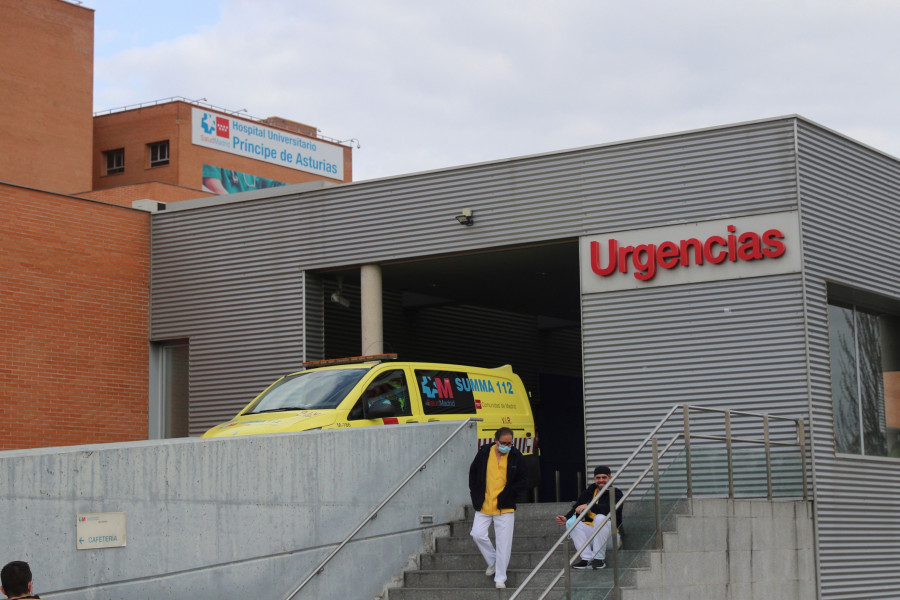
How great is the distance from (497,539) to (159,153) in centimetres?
4816

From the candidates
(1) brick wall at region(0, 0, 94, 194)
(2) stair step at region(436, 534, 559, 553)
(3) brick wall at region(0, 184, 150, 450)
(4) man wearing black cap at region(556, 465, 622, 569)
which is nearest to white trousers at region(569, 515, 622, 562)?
(4) man wearing black cap at region(556, 465, 622, 569)

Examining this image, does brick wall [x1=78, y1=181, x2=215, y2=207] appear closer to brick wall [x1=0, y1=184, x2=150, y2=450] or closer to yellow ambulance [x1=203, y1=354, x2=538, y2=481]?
brick wall [x1=0, y1=184, x2=150, y2=450]

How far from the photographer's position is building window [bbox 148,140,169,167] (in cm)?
5766

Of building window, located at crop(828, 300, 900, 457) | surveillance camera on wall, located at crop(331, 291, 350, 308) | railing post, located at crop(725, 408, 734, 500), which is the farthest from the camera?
surveillance camera on wall, located at crop(331, 291, 350, 308)

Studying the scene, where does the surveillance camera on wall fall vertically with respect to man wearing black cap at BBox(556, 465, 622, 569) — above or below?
above

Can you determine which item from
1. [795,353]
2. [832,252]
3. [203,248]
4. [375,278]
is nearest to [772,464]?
Answer: [795,353]

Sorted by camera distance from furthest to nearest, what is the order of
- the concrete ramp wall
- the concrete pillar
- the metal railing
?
1. the concrete pillar
2. the metal railing
3. the concrete ramp wall

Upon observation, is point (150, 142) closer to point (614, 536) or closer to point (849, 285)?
point (849, 285)

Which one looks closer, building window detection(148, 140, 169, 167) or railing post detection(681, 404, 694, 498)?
railing post detection(681, 404, 694, 498)

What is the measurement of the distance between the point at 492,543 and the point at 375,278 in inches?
249

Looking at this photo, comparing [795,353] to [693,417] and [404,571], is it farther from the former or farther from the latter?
[404,571]

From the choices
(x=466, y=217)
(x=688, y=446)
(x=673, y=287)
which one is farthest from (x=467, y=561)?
(x=466, y=217)

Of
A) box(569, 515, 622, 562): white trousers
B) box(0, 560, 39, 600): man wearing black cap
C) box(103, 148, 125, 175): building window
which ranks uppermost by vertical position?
box(103, 148, 125, 175): building window

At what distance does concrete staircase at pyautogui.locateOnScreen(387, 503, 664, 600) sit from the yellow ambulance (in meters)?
0.84
